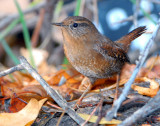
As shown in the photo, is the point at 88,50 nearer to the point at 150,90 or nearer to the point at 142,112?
the point at 150,90

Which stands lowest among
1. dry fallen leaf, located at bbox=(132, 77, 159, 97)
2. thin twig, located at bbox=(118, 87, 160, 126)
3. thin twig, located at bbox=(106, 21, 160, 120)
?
dry fallen leaf, located at bbox=(132, 77, 159, 97)

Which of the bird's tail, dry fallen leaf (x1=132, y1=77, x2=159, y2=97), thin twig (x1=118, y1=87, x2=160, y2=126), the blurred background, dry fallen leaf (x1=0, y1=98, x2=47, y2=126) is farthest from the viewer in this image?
the blurred background

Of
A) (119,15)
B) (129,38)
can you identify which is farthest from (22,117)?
(119,15)

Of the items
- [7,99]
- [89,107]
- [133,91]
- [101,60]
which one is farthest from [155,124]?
[7,99]

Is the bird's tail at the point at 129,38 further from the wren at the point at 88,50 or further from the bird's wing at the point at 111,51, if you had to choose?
the wren at the point at 88,50

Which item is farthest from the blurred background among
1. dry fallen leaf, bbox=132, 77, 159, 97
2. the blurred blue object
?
dry fallen leaf, bbox=132, 77, 159, 97

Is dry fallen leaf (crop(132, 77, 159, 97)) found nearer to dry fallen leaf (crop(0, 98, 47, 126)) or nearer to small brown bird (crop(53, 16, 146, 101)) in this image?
small brown bird (crop(53, 16, 146, 101))

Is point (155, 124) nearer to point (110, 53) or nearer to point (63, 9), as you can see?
point (110, 53)

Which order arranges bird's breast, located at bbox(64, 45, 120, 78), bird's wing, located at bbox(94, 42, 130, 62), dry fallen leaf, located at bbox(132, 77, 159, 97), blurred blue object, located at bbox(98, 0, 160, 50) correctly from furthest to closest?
blurred blue object, located at bbox(98, 0, 160, 50), bird's wing, located at bbox(94, 42, 130, 62), bird's breast, located at bbox(64, 45, 120, 78), dry fallen leaf, located at bbox(132, 77, 159, 97)
